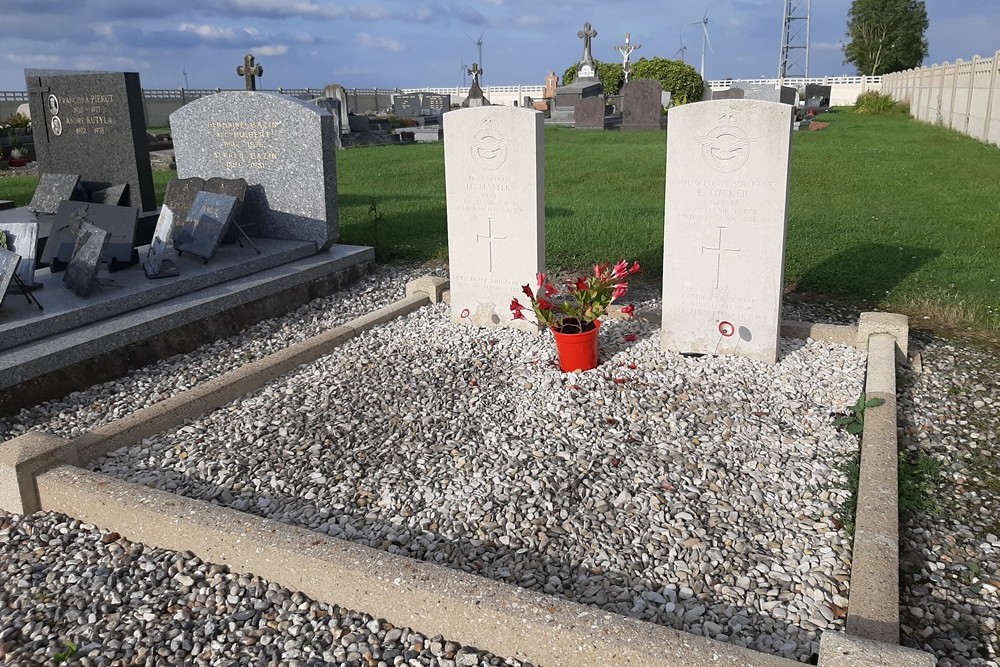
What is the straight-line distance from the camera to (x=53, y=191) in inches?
325

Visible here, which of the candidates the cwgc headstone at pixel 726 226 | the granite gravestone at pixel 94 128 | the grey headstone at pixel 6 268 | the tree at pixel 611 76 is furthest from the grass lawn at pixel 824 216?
the tree at pixel 611 76

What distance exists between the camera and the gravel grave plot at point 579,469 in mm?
2957

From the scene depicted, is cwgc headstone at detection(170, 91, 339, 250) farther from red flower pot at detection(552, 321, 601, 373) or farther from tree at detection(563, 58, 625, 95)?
tree at detection(563, 58, 625, 95)

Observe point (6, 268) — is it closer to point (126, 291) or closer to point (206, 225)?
point (126, 291)

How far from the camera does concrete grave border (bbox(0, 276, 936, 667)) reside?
2326 mm

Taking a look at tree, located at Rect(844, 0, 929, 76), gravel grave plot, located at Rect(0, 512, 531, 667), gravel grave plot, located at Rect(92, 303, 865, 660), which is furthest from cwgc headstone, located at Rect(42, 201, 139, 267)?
tree, located at Rect(844, 0, 929, 76)

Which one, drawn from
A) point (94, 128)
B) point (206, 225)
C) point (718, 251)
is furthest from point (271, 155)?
point (718, 251)

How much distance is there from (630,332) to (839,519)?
8.50 feet

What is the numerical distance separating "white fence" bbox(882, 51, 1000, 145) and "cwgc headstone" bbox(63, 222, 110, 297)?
72.7 ft

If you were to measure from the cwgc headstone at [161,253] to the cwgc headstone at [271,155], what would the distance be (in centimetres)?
102

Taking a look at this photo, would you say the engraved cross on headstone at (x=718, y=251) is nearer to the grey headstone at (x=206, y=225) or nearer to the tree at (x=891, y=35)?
the grey headstone at (x=206, y=225)

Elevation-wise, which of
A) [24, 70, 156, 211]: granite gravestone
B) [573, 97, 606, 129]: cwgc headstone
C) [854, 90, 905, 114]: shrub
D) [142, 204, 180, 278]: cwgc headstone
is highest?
[854, 90, 905, 114]: shrub

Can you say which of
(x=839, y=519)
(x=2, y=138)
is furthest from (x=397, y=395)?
(x=2, y=138)

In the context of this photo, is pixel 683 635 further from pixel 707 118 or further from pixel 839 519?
pixel 707 118
